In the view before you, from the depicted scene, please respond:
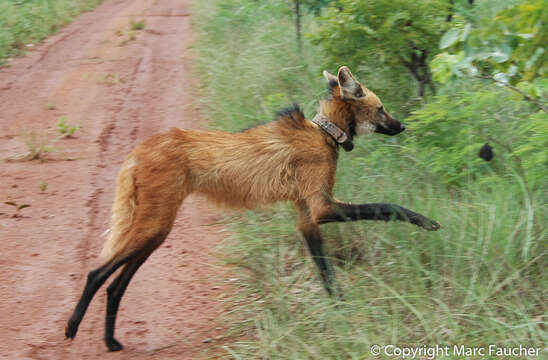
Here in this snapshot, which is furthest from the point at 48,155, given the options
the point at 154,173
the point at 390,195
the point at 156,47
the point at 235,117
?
the point at 156,47

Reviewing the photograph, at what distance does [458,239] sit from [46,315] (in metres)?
2.84

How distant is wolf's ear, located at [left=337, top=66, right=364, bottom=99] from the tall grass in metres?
0.85

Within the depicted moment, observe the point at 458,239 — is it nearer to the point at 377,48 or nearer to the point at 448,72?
the point at 448,72

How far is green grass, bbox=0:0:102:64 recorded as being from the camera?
11.5 metres

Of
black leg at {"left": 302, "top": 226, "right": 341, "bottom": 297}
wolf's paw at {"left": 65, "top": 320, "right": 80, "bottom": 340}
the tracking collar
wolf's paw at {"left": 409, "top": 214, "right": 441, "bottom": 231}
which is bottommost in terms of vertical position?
wolf's paw at {"left": 65, "top": 320, "right": 80, "bottom": 340}

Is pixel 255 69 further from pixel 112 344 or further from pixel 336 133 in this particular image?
pixel 112 344

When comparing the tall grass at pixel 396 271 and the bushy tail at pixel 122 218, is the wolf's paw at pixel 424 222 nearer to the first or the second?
the tall grass at pixel 396 271

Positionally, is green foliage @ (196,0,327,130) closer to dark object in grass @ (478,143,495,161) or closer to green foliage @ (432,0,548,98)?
dark object in grass @ (478,143,495,161)

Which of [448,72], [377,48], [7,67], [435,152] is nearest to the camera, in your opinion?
[448,72]

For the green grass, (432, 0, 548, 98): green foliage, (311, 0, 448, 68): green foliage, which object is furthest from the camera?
the green grass

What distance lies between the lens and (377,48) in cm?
540

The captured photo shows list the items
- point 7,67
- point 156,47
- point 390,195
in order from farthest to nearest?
point 156,47 → point 7,67 → point 390,195

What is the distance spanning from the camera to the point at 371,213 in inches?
151

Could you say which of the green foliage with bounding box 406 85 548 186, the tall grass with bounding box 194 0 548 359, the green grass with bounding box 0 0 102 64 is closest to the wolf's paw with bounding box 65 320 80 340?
the tall grass with bounding box 194 0 548 359
